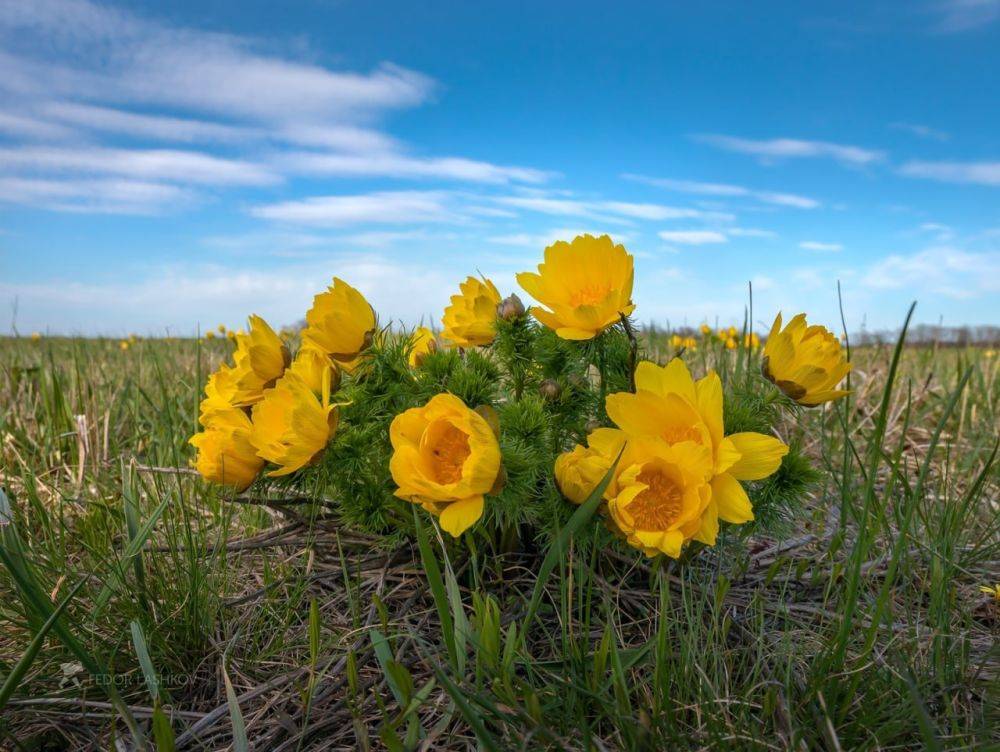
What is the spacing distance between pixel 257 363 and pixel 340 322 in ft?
0.85

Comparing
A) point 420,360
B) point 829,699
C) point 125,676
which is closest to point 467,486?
point 420,360

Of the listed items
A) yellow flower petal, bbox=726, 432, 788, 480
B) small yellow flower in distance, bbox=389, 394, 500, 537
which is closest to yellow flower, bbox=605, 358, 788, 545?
yellow flower petal, bbox=726, 432, 788, 480

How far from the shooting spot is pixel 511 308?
1.75m

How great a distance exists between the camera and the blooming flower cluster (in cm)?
147

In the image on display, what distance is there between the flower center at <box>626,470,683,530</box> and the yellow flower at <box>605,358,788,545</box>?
0.25 ft

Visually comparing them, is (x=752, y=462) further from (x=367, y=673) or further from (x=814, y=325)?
(x=367, y=673)

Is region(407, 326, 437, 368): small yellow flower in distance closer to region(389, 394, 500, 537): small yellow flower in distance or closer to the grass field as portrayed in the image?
region(389, 394, 500, 537): small yellow flower in distance

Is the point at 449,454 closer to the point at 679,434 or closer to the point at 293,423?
the point at 293,423

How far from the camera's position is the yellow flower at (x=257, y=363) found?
1.82 meters

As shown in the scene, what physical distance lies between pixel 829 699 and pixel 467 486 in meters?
0.86

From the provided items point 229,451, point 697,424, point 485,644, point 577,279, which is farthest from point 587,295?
point 229,451

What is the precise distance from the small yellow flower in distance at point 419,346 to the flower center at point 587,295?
0.35m

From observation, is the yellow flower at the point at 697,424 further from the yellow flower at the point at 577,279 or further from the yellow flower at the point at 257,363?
the yellow flower at the point at 257,363

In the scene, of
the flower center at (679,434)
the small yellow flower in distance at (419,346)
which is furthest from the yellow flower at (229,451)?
the flower center at (679,434)
